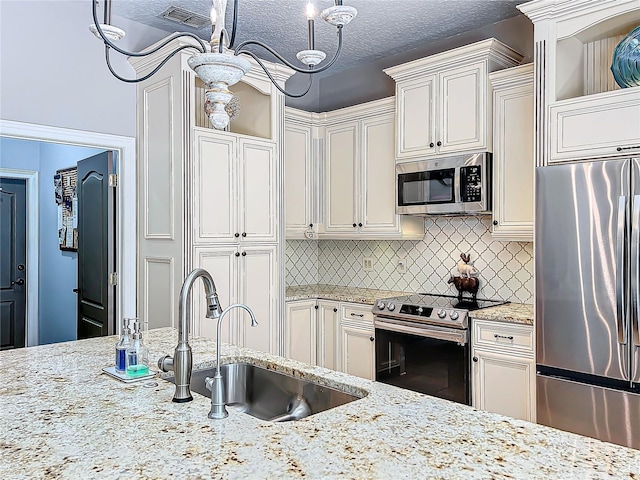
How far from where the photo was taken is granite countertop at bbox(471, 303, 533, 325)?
2.94 metres

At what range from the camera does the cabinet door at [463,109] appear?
3.35 m

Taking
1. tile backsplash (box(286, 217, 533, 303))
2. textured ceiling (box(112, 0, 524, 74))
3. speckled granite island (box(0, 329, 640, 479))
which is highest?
textured ceiling (box(112, 0, 524, 74))

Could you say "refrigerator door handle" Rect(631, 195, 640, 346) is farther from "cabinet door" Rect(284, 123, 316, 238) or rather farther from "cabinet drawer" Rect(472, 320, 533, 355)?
"cabinet door" Rect(284, 123, 316, 238)

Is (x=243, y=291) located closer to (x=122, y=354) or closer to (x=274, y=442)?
(x=122, y=354)

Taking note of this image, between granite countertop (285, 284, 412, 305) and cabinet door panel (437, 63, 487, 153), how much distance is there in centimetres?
125

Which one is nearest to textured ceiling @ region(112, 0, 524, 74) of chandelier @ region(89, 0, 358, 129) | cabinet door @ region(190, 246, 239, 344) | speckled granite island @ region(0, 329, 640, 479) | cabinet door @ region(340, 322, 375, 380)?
cabinet door @ region(190, 246, 239, 344)

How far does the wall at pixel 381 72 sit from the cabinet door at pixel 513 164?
1.91 feet

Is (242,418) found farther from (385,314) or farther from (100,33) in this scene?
(385,314)

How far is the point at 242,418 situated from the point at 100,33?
47.4 inches

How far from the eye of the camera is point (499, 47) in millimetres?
3355

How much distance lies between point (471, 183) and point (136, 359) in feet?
8.01

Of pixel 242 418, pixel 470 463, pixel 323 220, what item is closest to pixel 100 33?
pixel 242 418

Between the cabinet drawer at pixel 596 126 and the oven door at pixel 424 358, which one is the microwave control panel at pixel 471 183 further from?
the oven door at pixel 424 358

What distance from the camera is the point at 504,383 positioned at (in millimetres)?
3014
